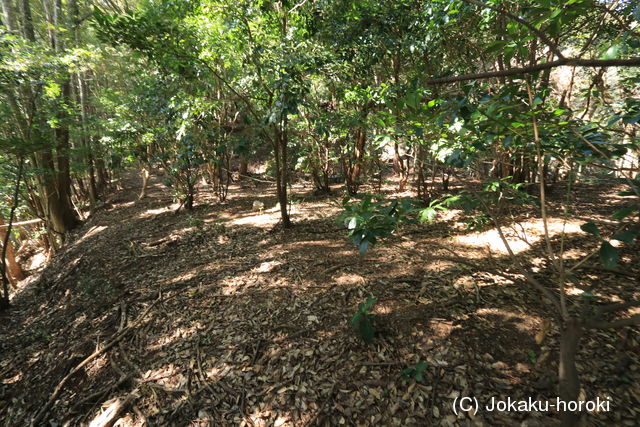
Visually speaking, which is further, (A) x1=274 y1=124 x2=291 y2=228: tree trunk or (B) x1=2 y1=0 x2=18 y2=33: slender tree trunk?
(B) x1=2 y1=0 x2=18 y2=33: slender tree trunk

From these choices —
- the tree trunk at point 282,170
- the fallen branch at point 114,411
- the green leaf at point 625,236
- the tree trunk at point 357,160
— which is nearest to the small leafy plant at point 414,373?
the green leaf at point 625,236

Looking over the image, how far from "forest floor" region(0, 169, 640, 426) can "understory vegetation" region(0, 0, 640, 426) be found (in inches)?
0.9

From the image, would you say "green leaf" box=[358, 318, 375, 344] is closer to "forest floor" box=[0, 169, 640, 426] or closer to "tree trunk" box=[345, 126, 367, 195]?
"forest floor" box=[0, 169, 640, 426]

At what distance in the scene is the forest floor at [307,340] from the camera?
2379 mm

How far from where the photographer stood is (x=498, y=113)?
6.58ft

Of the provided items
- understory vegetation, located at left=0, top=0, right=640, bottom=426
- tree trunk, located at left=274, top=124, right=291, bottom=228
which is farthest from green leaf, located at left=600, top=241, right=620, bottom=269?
tree trunk, located at left=274, top=124, right=291, bottom=228

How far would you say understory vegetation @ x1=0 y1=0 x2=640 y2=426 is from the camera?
6.27 feet

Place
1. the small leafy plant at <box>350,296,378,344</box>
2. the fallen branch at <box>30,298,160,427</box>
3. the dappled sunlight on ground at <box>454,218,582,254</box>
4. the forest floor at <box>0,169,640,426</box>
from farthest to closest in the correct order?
the dappled sunlight on ground at <box>454,218,582,254</box>
the fallen branch at <box>30,298,160,427</box>
the small leafy plant at <box>350,296,378,344</box>
the forest floor at <box>0,169,640,426</box>

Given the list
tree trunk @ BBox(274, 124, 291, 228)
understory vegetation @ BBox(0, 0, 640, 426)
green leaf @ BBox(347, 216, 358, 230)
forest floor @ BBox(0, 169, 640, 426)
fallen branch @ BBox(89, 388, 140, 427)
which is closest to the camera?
green leaf @ BBox(347, 216, 358, 230)

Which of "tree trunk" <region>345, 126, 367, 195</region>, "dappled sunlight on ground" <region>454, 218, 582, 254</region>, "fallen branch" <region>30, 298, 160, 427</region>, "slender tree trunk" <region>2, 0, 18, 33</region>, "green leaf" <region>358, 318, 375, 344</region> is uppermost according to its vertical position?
"slender tree trunk" <region>2, 0, 18, 33</region>

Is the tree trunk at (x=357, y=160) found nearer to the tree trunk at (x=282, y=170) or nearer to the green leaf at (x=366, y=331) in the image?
the tree trunk at (x=282, y=170)

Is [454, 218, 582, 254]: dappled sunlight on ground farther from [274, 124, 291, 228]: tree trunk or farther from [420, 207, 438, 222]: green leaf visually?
[274, 124, 291, 228]: tree trunk

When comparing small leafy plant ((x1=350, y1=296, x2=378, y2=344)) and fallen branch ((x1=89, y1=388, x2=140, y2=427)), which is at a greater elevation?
small leafy plant ((x1=350, y1=296, x2=378, y2=344))

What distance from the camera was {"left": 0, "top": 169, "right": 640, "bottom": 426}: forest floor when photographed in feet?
7.80
